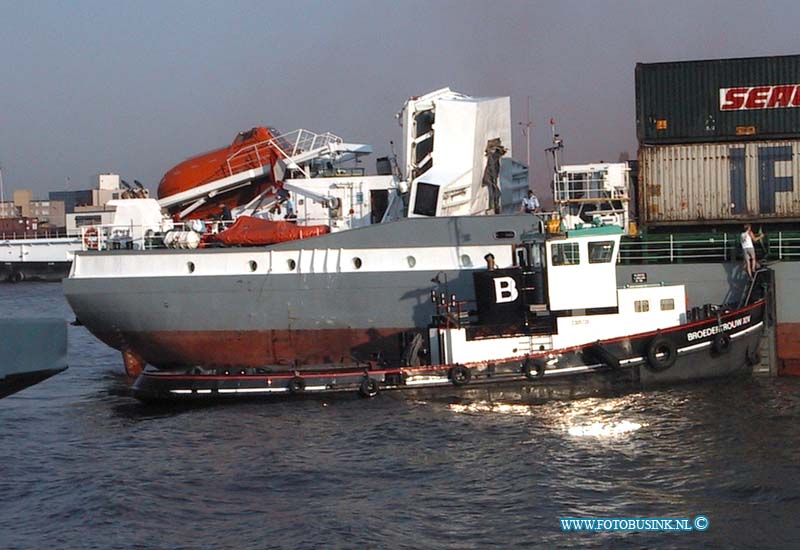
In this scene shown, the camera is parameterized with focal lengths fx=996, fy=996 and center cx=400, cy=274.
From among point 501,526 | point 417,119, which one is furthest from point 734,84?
point 501,526

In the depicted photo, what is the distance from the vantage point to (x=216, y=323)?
24656 mm

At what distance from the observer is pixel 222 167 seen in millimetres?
29047

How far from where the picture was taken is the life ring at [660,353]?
2156 cm

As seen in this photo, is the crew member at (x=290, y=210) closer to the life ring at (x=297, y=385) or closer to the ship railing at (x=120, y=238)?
the ship railing at (x=120, y=238)

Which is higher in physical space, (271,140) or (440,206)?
(271,140)

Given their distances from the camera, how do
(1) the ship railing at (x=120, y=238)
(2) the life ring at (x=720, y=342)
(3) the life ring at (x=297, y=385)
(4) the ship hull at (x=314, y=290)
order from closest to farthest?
(3) the life ring at (x=297, y=385) → (2) the life ring at (x=720, y=342) → (4) the ship hull at (x=314, y=290) → (1) the ship railing at (x=120, y=238)

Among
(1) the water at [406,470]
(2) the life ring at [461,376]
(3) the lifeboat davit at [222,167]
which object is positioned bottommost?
(1) the water at [406,470]

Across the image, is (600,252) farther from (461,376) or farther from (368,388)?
(368,388)

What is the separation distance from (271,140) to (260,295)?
6.27 m

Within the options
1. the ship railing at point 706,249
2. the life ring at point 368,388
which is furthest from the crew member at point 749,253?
the life ring at point 368,388

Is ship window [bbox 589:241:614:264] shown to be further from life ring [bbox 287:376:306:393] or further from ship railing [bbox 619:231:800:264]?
life ring [bbox 287:376:306:393]

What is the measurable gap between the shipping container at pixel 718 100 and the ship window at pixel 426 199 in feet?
20.3

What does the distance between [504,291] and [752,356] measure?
5959 mm

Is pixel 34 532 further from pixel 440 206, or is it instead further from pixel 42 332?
pixel 440 206
